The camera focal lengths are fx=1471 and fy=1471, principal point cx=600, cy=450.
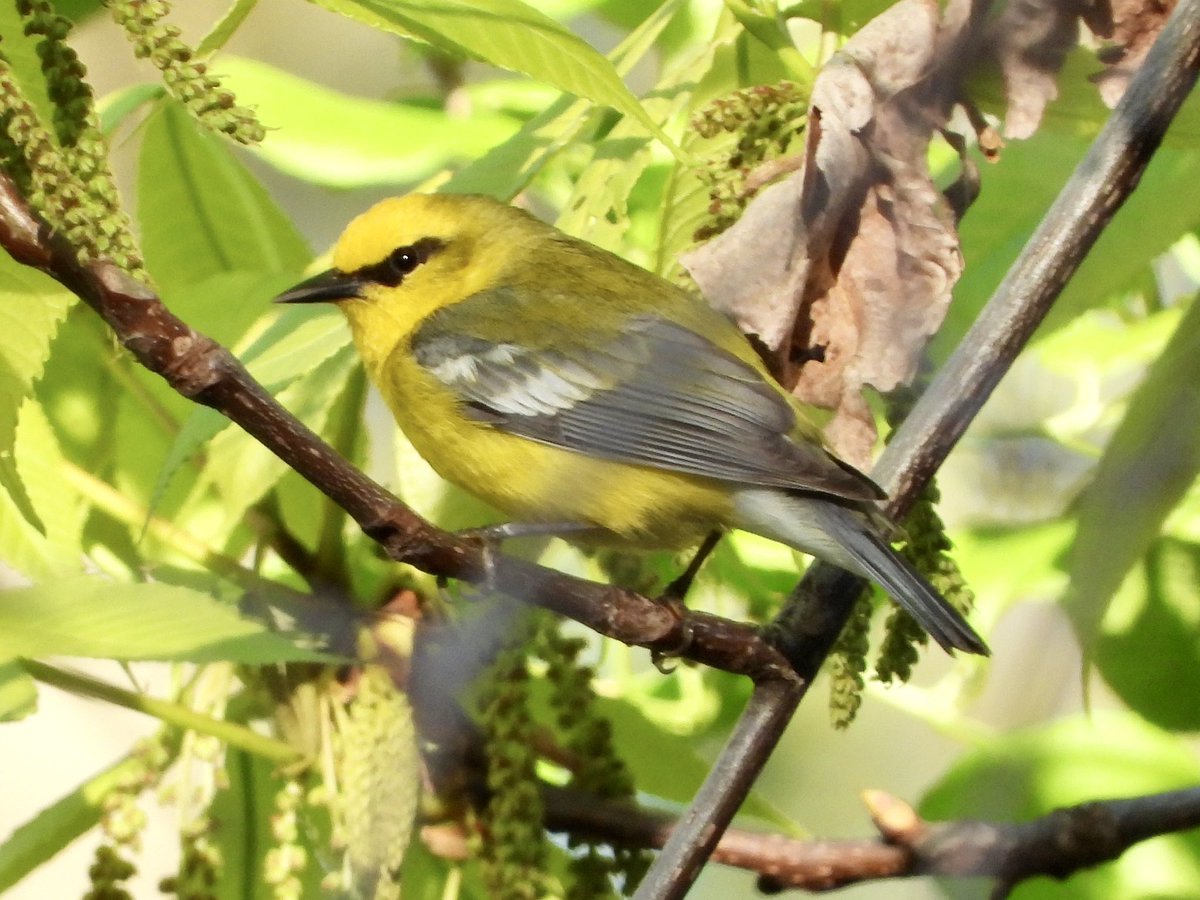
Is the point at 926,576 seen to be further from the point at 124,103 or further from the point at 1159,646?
the point at 124,103

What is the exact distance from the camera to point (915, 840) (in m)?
1.06

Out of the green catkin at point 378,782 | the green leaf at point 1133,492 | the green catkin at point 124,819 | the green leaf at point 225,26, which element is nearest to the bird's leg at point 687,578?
the green catkin at point 378,782

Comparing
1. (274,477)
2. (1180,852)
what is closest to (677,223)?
(274,477)

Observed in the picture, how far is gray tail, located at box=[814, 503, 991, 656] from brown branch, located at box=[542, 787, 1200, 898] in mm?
128

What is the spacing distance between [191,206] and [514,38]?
1.76 feet

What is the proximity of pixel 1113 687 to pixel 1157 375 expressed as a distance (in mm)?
274

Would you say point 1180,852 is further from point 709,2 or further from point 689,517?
point 709,2

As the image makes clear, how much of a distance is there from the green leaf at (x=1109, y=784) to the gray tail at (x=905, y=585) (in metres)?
0.20

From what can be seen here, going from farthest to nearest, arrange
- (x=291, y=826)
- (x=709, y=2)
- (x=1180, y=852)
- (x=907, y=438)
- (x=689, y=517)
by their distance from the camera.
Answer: (x=709, y=2) < (x=689, y=517) < (x=1180, y=852) < (x=291, y=826) < (x=907, y=438)

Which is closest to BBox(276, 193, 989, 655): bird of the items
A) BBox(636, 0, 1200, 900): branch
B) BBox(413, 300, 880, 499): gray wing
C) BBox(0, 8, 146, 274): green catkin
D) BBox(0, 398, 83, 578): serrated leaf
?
BBox(413, 300, 880, 499): gray wing

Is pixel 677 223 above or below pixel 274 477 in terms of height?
above

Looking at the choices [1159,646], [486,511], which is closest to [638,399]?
[486,511]

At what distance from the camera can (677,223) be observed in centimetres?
127

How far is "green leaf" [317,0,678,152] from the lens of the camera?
3.06 feet
